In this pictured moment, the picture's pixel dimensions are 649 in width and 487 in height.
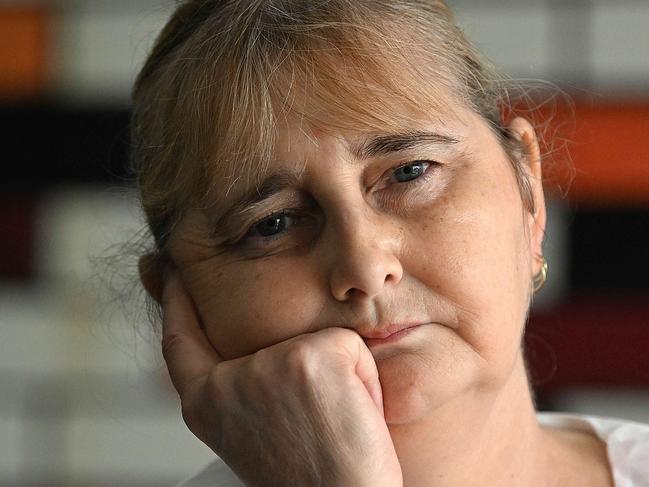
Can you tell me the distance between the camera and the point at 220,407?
1.19 metres

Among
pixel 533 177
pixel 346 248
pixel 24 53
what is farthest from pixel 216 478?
pixel 24 53

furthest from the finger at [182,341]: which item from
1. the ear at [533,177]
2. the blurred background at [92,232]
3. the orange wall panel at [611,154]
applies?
the orange wall panel at [611,154]

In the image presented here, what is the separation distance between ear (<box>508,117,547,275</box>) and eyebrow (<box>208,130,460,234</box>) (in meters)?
0.20

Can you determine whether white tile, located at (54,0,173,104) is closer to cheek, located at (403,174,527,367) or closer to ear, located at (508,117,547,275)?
ear, located at (508,117,547,275)

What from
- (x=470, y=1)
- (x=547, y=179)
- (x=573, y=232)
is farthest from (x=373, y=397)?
(x=470, y=1)

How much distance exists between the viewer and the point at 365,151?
3.88 feet

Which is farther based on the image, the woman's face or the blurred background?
the blurred background

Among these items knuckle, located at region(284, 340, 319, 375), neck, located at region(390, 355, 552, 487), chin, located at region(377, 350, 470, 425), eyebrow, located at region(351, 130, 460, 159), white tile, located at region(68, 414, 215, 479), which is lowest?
white tile, located at region(68, 414, 215, 479)

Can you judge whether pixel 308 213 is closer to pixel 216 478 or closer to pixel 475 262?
pixel 475 262

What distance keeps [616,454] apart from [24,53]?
2.56 m

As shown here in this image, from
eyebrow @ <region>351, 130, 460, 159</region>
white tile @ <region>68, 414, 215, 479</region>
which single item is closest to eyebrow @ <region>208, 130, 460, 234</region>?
eyebrow @ <region>351, 130, 460, 159</region>

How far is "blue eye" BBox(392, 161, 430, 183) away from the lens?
1.21 meters

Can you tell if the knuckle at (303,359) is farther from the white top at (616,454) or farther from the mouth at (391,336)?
Answer: the white top at (616,454)

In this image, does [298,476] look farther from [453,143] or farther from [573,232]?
[573,232]
